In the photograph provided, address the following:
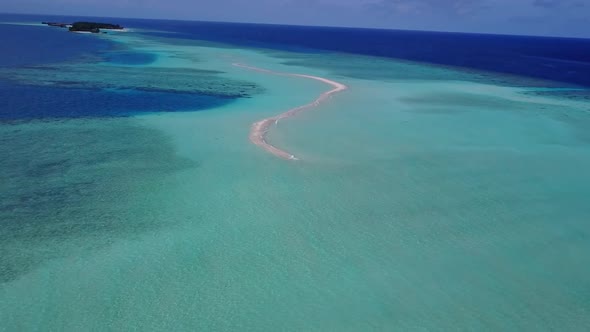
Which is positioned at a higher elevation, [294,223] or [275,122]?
[275,122]

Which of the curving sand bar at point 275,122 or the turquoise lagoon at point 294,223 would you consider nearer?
the turquoise lagoon at point 294,223

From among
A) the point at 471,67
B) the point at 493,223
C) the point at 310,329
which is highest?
the point at 471,67

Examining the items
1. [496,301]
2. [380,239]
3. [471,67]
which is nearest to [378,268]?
[380,239]

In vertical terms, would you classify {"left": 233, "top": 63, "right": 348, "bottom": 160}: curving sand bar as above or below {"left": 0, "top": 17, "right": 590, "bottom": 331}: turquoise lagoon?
above

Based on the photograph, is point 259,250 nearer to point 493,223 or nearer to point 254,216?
point 254,216

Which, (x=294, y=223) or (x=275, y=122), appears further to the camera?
(x=275, y=122)

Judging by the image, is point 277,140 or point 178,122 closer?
point 277,140

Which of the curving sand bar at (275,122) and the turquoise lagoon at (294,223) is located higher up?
the curving sand bar at (275,122)

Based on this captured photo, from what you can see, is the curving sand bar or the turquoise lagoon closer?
the turquoise lagoon
